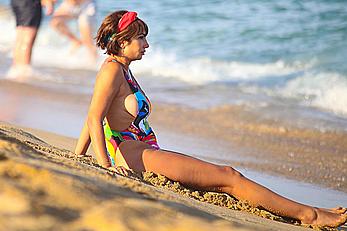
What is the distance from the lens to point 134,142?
434 cm

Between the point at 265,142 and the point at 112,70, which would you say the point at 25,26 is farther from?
the point at 112,70

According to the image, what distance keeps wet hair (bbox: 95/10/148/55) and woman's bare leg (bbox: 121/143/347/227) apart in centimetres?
62

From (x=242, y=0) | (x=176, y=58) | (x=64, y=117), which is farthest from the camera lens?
(x=242, y=0)

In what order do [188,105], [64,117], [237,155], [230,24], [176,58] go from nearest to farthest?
[237,155]
[64,117]
[188,105]
[176,58]
[230,24]

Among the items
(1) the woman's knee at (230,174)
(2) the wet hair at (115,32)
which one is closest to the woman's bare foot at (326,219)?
(1) the woman's knee at (230,174)

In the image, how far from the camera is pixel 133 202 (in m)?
2.72

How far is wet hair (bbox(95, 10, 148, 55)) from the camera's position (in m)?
4.41

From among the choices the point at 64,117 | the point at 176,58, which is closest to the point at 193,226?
the point at 64,117

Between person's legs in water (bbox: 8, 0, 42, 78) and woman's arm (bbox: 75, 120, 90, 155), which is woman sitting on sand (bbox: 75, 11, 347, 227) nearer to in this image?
woman's arm (bbox: 75, 120, 90, 155)

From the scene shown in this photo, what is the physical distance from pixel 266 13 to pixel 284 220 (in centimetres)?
1178

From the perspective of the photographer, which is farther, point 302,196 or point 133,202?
point 302,196

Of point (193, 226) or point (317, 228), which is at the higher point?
point (193, 226)

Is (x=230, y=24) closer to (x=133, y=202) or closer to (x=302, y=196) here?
(x=302, y=196)

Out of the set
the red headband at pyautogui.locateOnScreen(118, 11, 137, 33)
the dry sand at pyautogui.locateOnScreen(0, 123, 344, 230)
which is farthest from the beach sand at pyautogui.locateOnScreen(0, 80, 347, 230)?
the red headband at pyautogui.locateOnScreen(118, 11, 137, 33)
